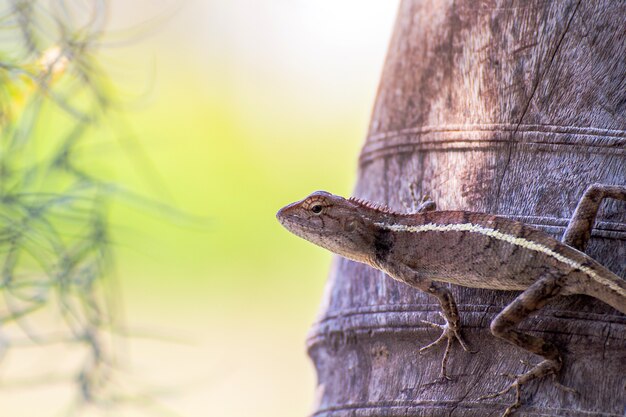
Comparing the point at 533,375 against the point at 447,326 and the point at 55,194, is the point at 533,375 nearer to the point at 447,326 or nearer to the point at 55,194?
the point at 447,326

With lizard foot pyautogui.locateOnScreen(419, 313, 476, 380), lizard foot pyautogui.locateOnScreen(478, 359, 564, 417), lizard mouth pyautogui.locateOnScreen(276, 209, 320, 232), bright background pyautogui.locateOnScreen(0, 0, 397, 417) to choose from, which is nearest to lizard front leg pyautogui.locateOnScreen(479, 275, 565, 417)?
lizard foot pyautogui.locateOnScreen(478, 359, 564, 417)

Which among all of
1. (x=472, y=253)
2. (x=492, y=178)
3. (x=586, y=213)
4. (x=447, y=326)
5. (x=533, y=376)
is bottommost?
(x=533, y=376)

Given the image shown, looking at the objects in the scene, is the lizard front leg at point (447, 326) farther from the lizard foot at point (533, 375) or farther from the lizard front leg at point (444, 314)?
the lizard foot at point (533, 375)

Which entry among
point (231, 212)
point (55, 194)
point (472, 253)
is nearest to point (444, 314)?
point (472, 253)

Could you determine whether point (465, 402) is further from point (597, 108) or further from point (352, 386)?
point (597, 108)

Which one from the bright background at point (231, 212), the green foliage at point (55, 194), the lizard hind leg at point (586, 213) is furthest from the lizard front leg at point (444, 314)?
the bright background at point (231, 212)

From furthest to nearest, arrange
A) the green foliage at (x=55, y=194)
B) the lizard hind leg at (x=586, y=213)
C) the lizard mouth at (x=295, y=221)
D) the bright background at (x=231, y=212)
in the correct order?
the bright background at (x=231, y=212) → the green foliage at (x=55, y=194) → the lizard mouth at (x=295, y=221) → the lizard hind leg at (x=586, y=213)

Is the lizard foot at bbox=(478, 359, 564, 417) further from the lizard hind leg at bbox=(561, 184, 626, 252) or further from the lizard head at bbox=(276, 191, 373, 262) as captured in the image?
the lizard head at bbox=(276, 191, 373, 262)
